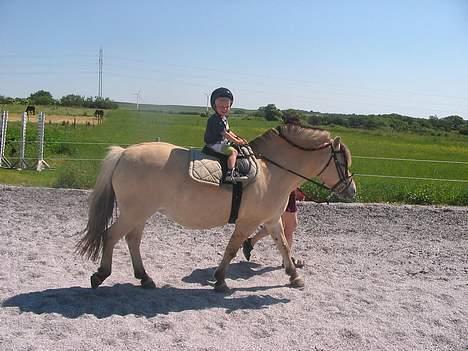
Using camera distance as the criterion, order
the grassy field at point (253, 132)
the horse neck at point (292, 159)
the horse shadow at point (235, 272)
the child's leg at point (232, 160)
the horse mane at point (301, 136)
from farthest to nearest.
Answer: the grassy field at point (253, 132) → the horse shadow at point (235, 272) → the horse mane at point (301, 136) → the horse neck at point (292, 159) → the child's leg at point (232, 160)

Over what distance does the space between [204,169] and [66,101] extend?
5949 cm

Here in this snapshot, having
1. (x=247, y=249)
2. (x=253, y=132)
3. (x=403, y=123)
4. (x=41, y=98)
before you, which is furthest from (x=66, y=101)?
(x=247, y=249)

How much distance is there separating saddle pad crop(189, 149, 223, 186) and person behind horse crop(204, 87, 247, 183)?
4.0 inches

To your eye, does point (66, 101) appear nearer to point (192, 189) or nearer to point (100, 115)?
point (100, 115)

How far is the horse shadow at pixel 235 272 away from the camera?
5.70 meters

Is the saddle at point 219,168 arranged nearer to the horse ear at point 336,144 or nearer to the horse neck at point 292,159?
the horse neck at point 292,159

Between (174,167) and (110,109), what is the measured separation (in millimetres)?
47047

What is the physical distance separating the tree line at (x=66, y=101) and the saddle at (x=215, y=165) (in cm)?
4482

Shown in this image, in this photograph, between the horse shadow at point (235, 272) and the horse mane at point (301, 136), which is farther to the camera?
the horse shadow at point (235, 272)

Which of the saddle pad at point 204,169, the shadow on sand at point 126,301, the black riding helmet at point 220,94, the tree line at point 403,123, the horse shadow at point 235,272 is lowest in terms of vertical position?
the horse shadow at point 235,272

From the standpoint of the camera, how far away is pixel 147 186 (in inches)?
188

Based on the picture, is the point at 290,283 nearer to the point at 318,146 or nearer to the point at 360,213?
the point at 318,146

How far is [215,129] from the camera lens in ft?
16.4

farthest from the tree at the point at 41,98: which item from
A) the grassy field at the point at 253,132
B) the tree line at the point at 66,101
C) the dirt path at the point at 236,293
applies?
the dirt path at the point at 236,293
